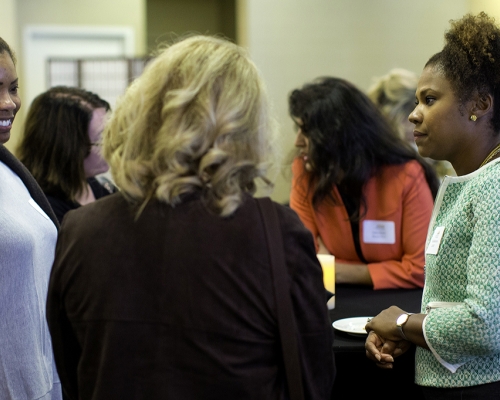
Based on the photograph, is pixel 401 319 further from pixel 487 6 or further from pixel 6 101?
pixel 487 6

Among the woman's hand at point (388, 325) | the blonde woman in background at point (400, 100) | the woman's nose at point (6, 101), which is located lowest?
the woman's hand at point (388, 325)

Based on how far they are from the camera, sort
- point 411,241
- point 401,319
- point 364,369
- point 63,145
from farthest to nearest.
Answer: point 63,145 → point 411,241 → point 364,369 → point 401,319

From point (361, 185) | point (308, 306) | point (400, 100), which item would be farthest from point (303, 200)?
point (400, 100)

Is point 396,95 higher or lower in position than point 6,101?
lower

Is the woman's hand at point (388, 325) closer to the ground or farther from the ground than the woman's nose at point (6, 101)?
closer to the ground

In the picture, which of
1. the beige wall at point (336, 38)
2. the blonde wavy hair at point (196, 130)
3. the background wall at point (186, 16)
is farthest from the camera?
the background wall at point (186, 16)

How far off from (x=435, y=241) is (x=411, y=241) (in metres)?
0.94

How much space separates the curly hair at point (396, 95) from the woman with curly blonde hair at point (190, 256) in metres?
2.87

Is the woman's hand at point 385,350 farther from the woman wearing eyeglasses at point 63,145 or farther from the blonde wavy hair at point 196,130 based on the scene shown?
the woman wearing eyeglasses at point 63,145

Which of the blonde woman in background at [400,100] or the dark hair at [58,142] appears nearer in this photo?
the dark hair at [58,142]

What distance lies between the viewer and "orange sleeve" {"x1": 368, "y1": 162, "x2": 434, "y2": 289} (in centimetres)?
220

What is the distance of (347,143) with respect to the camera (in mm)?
2312

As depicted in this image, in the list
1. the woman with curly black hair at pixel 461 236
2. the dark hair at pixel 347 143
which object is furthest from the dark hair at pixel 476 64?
the dark hair at pixel 347 143

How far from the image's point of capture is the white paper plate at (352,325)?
64.4 inches
